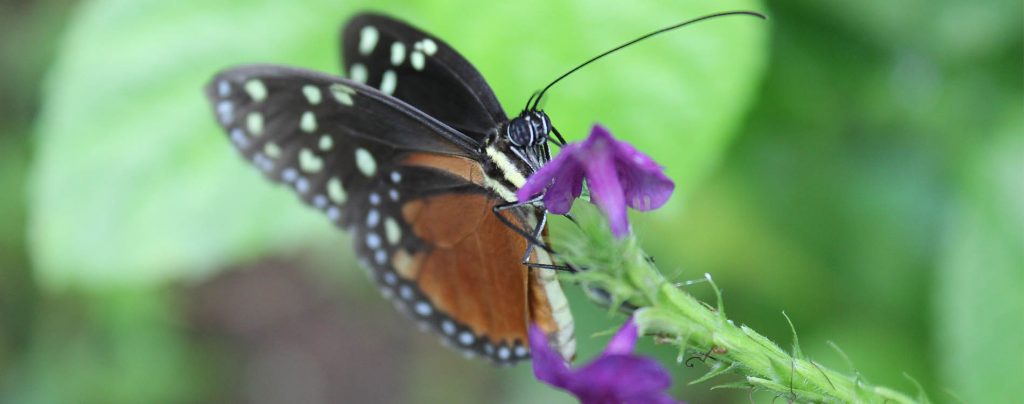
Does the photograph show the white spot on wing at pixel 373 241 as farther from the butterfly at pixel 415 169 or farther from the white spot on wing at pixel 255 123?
the white spot on wing at pixel 255 123

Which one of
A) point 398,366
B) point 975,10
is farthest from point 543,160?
point 398,366

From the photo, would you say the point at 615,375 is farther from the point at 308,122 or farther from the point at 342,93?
the point at 308,122

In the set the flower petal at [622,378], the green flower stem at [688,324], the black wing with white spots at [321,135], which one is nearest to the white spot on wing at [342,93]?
the black wing with white spots at [321,135]

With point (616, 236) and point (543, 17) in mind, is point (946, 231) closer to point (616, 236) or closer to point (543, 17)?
point (543, 17)

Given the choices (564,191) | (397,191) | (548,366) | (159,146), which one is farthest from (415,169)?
(548,366)

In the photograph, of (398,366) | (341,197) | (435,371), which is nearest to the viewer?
(341,197)

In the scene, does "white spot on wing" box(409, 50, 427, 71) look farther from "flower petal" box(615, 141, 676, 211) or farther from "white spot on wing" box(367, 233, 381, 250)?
"flower petal" box(615, 141, 676, 211)
